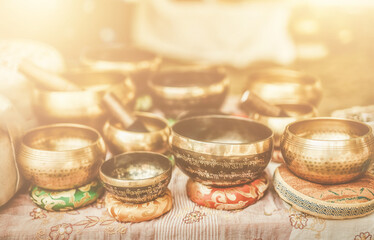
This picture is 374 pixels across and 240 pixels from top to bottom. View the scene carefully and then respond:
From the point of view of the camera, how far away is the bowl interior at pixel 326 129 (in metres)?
1.40

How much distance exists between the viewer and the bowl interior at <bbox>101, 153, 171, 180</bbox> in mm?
1363

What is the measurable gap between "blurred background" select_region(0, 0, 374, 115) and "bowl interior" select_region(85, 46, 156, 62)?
0.61 meters

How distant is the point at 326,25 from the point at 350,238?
5545mm

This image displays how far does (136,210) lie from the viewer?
47.6 inches

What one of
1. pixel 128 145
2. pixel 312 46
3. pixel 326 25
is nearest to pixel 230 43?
pixel 312 46

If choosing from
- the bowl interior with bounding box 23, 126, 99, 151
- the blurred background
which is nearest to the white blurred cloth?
the blurred background

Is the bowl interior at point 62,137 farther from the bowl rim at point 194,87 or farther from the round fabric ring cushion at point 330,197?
the round fabric ring cushion at point 330,197

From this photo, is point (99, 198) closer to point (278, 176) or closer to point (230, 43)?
point (278, 176)

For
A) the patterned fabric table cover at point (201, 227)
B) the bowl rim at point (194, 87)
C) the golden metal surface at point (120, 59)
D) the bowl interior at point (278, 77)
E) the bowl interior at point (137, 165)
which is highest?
the golden metal surface at point (120, 59)

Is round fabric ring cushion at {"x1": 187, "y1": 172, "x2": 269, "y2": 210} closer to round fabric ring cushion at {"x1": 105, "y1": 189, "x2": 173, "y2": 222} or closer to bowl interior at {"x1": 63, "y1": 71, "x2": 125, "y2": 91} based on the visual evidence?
round fabric ring cushion at {"x1": 105, "y1": 189, "x2": 173, "y2": 222}

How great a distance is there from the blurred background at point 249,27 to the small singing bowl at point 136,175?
5.15 ft

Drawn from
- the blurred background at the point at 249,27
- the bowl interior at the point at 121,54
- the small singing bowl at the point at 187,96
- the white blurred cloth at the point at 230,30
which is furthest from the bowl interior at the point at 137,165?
the white blurred cloth at the point at 230,30

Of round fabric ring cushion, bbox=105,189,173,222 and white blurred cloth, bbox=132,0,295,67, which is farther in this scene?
white blurred cloth, bbox=132,0,295,67

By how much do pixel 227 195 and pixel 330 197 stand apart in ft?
1.00
